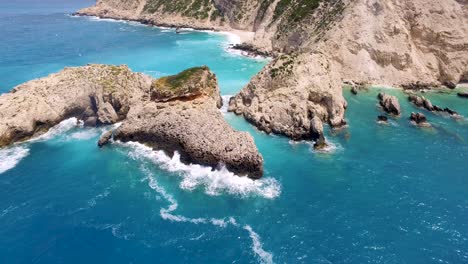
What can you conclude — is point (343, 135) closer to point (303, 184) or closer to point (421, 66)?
point (303, 184)

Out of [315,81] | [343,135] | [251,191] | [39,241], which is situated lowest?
[39,241]

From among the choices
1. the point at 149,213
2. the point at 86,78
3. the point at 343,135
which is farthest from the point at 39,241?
the point at 343,135

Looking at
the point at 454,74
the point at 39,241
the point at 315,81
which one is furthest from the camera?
the point at 454,74

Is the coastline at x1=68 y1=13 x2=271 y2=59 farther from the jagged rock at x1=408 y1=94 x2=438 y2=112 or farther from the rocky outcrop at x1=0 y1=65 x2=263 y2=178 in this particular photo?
the rocky outcrop at x1=0 y1=65 x2=263 y2=178

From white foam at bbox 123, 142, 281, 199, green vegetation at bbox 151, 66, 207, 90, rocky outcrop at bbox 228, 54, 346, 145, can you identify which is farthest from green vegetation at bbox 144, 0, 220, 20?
white foam at bbox 123, 142, 281, 199

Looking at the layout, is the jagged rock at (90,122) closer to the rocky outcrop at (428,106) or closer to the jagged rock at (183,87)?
the jagged rock at (183,87)

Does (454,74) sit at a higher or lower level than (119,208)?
higher
